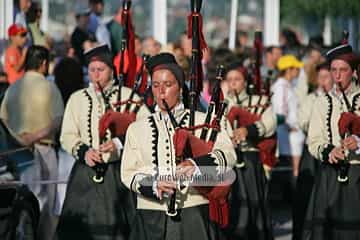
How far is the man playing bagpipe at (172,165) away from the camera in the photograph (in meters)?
7.61

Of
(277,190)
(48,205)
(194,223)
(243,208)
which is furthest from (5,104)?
(277,190)

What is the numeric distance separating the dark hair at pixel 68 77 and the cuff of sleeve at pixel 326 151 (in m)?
3.93

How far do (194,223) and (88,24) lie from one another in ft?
23.9

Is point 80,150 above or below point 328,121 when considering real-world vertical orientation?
below

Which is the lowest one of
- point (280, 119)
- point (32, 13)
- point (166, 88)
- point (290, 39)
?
point (280, 119)

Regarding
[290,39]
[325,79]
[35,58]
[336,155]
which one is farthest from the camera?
[290,39]

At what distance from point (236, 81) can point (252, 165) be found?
0.91 metres

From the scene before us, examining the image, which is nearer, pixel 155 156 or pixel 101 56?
pixel 155 156

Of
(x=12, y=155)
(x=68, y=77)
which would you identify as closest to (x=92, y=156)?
(x=12, y=155)

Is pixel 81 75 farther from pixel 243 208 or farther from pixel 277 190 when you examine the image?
pixel 277 190

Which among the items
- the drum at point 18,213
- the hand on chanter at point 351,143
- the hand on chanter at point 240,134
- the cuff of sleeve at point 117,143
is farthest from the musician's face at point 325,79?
the drum at point 18,213

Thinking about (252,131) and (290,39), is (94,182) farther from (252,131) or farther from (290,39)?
(290,39)

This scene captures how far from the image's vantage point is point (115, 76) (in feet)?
35.6

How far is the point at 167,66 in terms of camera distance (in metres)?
7.91
